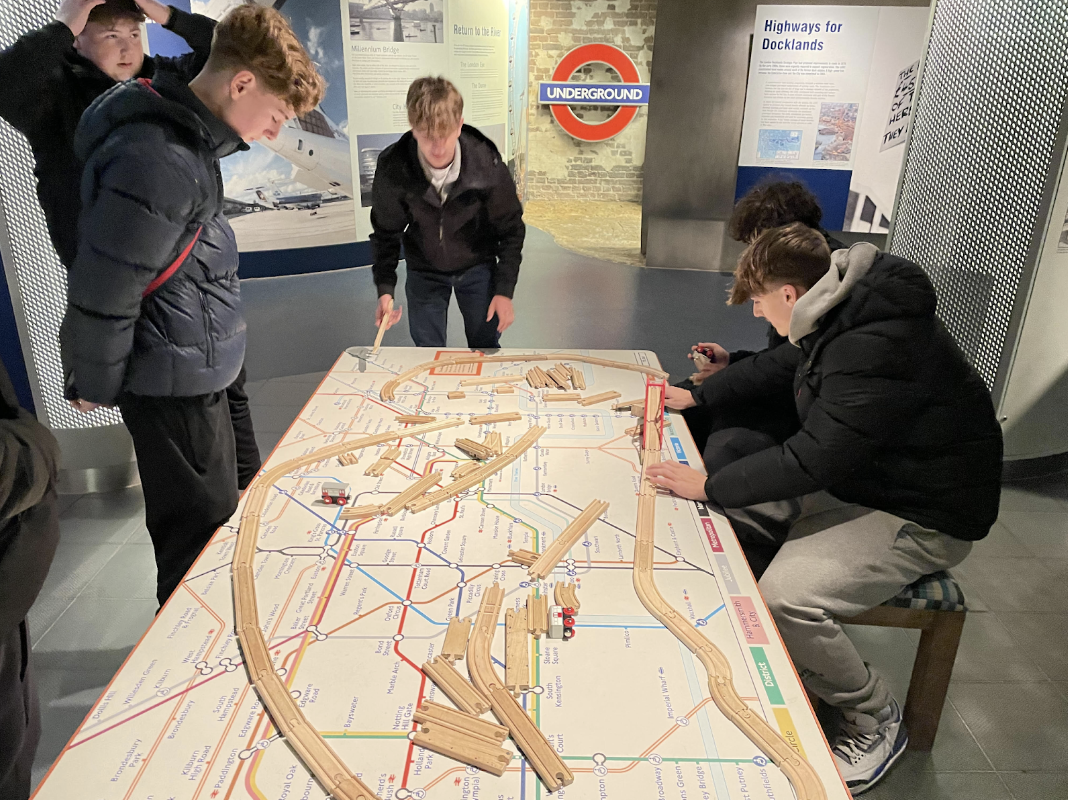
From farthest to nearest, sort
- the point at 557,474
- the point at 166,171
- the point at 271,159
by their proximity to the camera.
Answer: the point at 271,159
the point at 557,474
the point at 166,171

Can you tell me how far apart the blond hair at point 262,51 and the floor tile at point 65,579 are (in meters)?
1.79

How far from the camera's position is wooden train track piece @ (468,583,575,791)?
3.97 feet

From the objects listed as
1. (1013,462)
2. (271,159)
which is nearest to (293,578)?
(1013,462)

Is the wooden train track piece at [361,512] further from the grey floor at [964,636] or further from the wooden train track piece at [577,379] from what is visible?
the grey floor at [964,636]

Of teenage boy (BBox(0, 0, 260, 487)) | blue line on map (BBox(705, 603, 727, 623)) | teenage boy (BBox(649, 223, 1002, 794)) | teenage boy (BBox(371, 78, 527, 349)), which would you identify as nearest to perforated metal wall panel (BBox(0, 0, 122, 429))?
teenage boy (BBox(0, 0, 260, 487))

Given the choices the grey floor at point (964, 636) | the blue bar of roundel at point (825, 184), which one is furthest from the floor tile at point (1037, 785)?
the blue bar of roundel at point (825, 184)

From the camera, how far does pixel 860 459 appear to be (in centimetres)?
188

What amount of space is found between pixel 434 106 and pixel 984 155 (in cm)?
245

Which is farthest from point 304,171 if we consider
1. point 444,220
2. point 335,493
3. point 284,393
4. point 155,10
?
point 335,493

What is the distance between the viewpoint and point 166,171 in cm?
173

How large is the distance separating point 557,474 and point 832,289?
86 centimetres

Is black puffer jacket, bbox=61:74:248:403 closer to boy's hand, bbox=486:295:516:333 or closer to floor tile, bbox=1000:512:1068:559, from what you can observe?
boy's hand, bbox=486:295:516:333

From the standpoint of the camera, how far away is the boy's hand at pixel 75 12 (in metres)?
2.24

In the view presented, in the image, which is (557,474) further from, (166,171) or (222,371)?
(166,171)
